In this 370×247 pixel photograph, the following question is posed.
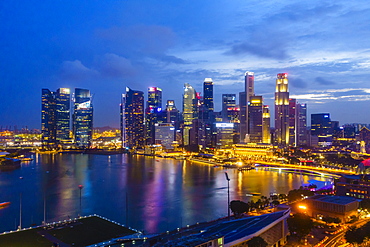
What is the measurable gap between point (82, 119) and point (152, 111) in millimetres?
14668

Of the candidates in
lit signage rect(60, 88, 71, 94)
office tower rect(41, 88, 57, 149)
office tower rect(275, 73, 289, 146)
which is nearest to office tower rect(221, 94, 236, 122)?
office tower rect(275, 73, 289, 146)

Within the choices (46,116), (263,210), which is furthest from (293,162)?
(46,116)

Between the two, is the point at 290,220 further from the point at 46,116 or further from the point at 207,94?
the point at 207,94

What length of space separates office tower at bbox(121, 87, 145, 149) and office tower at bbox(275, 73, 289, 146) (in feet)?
86.5

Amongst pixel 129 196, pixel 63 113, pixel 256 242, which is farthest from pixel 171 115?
pixel 256 242

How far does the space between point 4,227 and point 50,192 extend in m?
5.55

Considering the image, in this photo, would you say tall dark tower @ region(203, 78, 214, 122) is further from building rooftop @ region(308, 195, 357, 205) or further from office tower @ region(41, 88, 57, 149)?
building rooftop @ region(308, 195, 357, 205)

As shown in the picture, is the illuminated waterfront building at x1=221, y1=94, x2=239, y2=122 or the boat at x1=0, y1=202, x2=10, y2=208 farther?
the illuminated waterfront building at x1=221, y1=94, x2=239, y2=122

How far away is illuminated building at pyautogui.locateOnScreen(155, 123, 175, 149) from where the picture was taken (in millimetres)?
52006

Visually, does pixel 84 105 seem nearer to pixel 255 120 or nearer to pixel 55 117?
pixel 55 117

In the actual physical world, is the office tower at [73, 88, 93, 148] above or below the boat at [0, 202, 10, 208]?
above

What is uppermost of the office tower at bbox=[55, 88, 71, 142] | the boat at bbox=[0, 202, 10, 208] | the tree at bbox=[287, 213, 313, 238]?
the office tower at bbox=[55, 88, 71, 142]

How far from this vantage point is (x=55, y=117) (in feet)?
184

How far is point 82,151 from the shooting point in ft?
163
